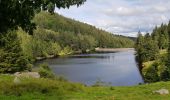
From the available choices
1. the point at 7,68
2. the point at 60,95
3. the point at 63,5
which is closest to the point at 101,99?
the point at 60,95

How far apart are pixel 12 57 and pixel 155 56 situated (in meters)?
76.9

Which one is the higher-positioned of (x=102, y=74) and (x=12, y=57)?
(x=12, y=57)

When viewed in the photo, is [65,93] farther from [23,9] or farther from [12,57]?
[12,57]

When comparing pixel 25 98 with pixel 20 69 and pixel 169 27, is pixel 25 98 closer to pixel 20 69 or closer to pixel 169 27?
pixel 20 69

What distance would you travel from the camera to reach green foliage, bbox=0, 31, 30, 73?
7675cm

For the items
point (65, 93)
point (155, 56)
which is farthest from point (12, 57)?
point (155, 56)

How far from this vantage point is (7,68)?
77.4 metres

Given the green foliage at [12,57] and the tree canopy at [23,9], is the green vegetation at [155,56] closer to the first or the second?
the green foliage at [12,57]

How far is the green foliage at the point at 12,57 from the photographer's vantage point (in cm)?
7675

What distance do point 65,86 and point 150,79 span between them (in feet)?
198

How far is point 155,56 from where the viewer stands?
466 feet

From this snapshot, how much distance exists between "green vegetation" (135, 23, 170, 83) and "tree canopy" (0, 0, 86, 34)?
5957cm

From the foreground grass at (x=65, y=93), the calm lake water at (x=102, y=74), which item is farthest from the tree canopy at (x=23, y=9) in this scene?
the calm lake water at (x=102, y=74)

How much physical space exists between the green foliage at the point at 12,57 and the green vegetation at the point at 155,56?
96.1 ft
